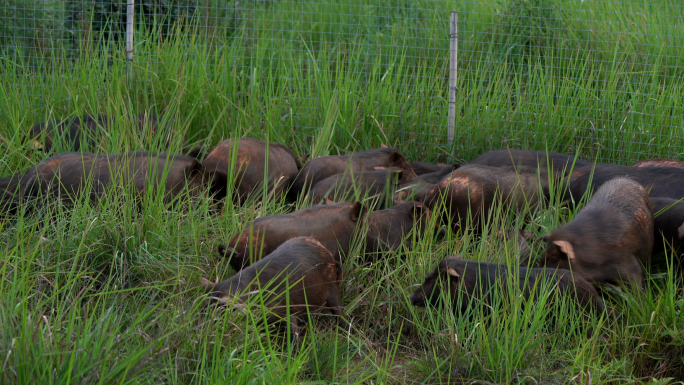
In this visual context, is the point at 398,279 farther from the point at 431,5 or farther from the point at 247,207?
the point at 431,5

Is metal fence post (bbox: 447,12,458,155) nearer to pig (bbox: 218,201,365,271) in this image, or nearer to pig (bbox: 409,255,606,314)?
pig (bbox: 218,201,365,271)

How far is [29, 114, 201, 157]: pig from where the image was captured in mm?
4684

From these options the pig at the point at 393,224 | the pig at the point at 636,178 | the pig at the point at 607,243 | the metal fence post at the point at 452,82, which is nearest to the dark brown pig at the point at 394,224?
the pig at the point at 393,224

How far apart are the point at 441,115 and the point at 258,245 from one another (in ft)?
9.30

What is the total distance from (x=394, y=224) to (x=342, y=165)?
92 cm

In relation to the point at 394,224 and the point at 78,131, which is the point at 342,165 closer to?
the point at 394,224

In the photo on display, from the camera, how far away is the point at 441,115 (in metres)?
5.86

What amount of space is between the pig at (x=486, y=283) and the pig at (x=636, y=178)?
Answer: 113cm

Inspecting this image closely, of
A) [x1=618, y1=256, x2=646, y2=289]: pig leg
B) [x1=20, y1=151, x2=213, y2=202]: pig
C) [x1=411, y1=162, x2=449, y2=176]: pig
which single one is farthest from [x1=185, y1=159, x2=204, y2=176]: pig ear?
[x1=618, y1=256, x2=646, y2=289]: pig leg

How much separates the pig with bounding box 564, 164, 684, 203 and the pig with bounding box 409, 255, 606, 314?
1.13 meters

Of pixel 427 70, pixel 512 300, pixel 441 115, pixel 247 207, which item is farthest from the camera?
pixel 427 70

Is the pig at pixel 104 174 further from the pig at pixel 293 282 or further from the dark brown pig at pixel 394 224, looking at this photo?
the dark brown pig at pixel 394 224

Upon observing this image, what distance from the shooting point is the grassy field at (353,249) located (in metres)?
2.47

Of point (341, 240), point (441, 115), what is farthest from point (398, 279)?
point (441, 115)
